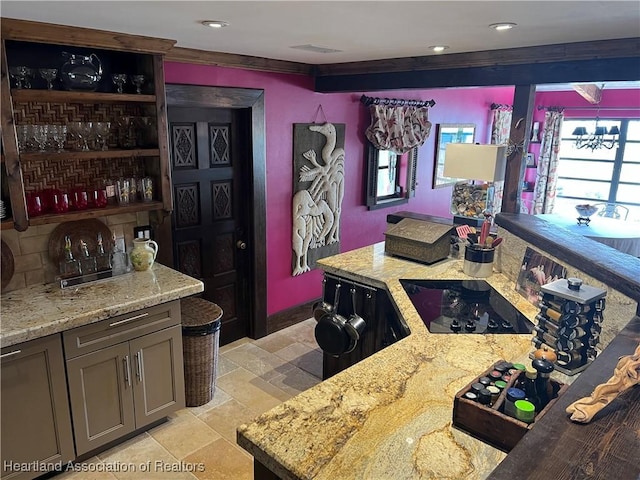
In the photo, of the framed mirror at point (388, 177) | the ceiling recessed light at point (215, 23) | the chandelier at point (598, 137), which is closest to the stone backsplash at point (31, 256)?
the ceiling recessed light at point (215, 23)

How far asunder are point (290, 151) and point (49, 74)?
2.00 meters

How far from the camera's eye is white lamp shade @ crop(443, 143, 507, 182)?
2.99m

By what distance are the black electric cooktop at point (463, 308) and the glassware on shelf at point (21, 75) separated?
235 centimetres

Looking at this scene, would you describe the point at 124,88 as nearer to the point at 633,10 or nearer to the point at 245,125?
the point at 245,125

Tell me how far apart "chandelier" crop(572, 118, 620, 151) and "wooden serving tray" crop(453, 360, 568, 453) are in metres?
6.10

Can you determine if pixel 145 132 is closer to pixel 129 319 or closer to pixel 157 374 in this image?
pixel 129 319

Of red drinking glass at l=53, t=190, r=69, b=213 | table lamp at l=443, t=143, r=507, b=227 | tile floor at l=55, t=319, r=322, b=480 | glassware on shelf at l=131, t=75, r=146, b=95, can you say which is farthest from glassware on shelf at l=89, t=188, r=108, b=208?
table lamp at l=443, t=143, r=507, b=227

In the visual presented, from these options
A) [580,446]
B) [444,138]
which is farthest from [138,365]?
[444,138]

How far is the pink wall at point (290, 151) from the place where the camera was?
365cm

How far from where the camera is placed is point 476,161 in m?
3.07

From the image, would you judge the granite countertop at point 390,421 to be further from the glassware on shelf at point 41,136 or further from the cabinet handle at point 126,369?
the glassware on shelf at point 41,136

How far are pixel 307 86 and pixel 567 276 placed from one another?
275cm

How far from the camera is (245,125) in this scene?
377cm

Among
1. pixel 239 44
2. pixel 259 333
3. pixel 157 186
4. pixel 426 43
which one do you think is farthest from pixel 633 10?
pixel 259 333
